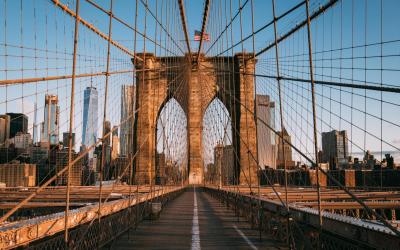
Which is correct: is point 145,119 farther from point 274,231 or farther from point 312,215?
point 312,215

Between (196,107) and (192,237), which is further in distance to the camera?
(196,107)

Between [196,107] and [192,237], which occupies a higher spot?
[196,107]

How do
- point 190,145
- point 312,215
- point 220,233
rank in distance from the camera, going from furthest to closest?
1. point 190,145
2. point 220,233
3. point 312,215

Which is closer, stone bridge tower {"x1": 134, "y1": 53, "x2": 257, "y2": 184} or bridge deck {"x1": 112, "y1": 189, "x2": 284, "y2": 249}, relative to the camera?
bridge deck {"x1": 112, "y1": 189, "x2": 284, "y2": 249}

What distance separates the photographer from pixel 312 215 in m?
3.64

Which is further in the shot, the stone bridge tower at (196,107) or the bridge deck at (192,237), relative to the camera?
the stone bridge tower at (196,107)

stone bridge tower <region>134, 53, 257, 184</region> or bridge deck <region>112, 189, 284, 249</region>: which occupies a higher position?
stone bridge tower <region>134, 53, 257, 184</region>

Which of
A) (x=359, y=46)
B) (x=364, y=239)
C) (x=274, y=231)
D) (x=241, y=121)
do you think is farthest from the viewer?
(x=241, y=121)

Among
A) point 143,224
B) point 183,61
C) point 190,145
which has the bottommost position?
point 143,224

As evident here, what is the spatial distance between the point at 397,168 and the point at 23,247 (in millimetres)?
17768

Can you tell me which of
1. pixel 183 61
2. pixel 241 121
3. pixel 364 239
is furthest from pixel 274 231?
pixel 241 121

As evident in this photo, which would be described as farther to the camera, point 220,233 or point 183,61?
point 183,61

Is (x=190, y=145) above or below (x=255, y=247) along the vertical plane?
above

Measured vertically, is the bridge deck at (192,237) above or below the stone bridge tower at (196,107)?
below
